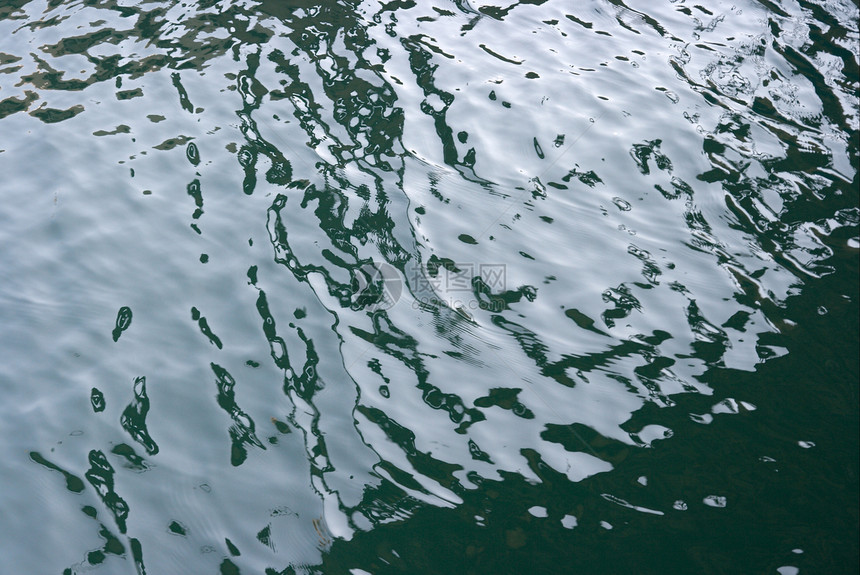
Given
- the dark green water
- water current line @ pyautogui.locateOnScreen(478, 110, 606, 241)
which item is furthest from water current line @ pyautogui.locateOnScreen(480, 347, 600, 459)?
water current line @ pyautogui.locateOnScreen(478, 110, 606, 241)

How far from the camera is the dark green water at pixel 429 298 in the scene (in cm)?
213

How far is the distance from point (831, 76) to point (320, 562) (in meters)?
4.32

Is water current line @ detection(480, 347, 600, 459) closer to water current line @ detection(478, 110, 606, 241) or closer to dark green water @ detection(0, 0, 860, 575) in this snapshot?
dark green water @ detection(0, 0, 860, 575)

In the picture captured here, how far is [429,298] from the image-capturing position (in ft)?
9.53

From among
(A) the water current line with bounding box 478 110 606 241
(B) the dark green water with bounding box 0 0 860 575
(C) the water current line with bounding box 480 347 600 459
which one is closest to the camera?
(B) the dark green water with bounding box 0 0 860 575

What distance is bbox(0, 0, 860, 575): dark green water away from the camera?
213cm

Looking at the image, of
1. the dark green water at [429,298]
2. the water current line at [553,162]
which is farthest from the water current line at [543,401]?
the water current line at [553,162]

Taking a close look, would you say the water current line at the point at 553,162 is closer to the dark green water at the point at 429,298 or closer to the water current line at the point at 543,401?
the dark green water at the point at 429,298

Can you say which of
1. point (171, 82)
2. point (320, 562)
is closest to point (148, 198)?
point (171, 82)

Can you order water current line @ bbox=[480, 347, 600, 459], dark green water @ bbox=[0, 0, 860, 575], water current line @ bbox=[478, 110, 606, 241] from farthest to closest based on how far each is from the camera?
water current line @ bbox=[478, 110, 606, 241] < water current line @ bbox=[480, 347, 600, 459] < dark green water @ bbox=[0, 0, 860, 575]

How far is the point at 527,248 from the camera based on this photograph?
313 cm

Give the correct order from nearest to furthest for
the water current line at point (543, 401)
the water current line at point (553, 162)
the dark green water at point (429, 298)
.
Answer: the dark green water at point (429, 298)
the water current line at point (543, 401)
the water current line at point (553, 162)

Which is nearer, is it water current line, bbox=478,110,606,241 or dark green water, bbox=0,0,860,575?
dark green water, bbox=0,0,860,575

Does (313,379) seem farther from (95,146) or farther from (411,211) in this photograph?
(95,146)
